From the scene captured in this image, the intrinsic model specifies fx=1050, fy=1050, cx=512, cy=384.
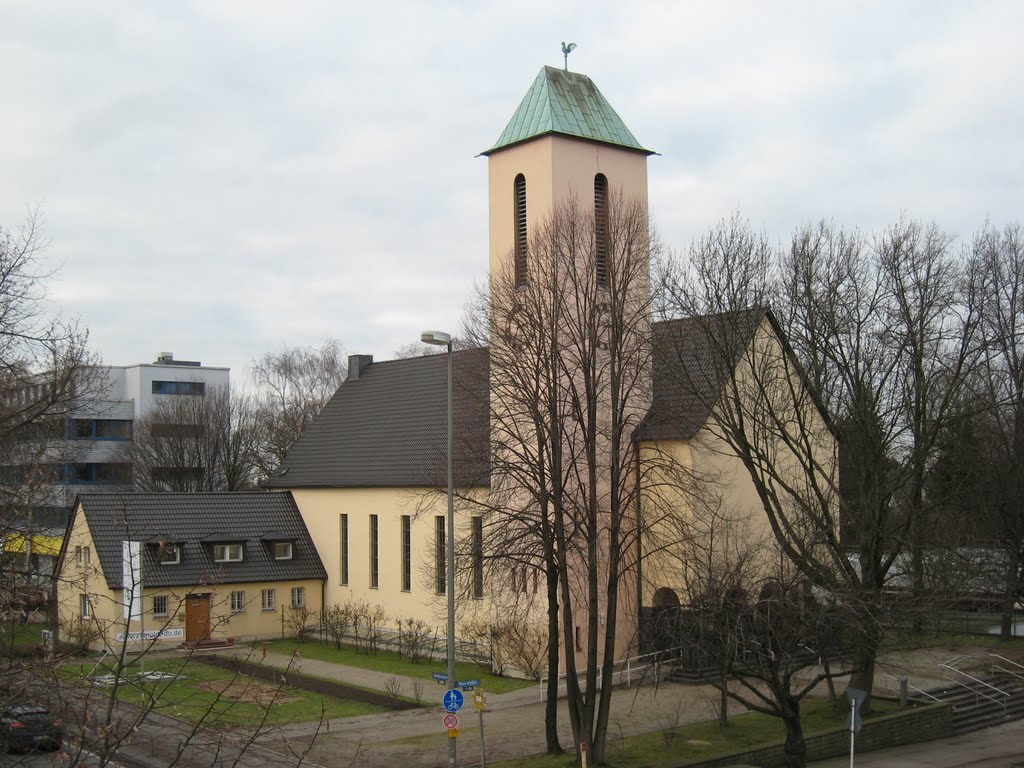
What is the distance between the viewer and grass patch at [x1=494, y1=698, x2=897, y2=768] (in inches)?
Answer: 828

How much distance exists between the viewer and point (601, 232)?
25.8m

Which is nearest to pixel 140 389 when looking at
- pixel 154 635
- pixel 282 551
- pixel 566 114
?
pixel 282 551

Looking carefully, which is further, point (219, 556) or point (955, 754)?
→ point (219, 556)

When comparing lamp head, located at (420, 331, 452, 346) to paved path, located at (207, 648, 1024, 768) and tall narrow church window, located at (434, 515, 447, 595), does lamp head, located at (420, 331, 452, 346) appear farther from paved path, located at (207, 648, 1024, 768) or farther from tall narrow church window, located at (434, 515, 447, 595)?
tall narrow church window, located at (434, 515, 447, 595)

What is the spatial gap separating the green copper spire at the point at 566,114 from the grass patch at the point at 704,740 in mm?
16338

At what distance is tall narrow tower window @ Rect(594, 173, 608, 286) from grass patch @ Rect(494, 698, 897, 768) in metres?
9.88

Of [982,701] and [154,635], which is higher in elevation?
[154,635]

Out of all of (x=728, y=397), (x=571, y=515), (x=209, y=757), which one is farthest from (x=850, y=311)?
(x=209, y=757)

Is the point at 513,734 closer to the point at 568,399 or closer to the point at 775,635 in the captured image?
the point at 775,635

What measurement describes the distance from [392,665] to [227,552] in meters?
9.35

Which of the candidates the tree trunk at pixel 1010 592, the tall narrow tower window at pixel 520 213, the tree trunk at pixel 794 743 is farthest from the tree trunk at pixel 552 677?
the tree trunk at pixel 1010 592

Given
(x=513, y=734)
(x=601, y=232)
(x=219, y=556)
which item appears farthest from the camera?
(x=219, y=556)

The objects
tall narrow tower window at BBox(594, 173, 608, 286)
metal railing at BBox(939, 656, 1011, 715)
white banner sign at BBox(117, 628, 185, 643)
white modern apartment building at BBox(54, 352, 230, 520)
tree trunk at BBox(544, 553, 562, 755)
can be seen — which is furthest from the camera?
white modern apartment building at BBox(54, 352, 230, 520)

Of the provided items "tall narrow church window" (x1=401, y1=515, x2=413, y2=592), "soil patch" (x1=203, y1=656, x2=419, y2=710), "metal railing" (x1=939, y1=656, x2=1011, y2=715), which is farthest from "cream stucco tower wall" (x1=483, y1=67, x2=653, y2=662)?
"metal railing" (x1=939, y1=656, x2=1011, y2=715)
